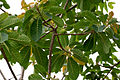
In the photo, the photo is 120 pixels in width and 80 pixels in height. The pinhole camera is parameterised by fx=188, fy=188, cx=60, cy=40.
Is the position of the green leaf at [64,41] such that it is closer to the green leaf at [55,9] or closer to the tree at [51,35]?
the tree at [51,35]

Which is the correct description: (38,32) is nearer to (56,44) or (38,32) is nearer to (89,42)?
(56,44)

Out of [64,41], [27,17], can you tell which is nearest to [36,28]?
[27,17]

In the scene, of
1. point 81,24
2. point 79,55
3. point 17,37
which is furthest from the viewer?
point 79,55

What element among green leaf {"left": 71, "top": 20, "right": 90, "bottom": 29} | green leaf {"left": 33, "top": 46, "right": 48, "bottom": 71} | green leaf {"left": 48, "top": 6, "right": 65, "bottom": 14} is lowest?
green leaf {"left": 33, "top": 46, "right": 48, "bottom": 71}

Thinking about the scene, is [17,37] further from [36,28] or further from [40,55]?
[40,55]

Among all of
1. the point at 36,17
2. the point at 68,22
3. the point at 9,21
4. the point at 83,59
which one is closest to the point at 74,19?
the point at 68,22

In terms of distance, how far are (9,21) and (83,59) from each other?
471 mm

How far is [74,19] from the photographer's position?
4.15 feet

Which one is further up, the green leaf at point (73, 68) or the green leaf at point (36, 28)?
the green leaf at point (36, 28)

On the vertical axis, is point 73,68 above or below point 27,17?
below

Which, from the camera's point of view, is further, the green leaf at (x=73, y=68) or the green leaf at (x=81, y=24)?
the green leaf at (x=73, y=68)

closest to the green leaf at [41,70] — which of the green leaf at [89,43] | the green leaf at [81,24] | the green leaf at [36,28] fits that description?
the green leaf at [36,28]

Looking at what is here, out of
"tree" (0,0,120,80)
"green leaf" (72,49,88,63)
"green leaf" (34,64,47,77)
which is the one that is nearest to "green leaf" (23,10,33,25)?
"tree" (0,0,120,80)

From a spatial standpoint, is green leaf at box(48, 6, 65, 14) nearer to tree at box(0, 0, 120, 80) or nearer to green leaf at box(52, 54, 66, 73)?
tree at box(0, 0, 120, 80)
